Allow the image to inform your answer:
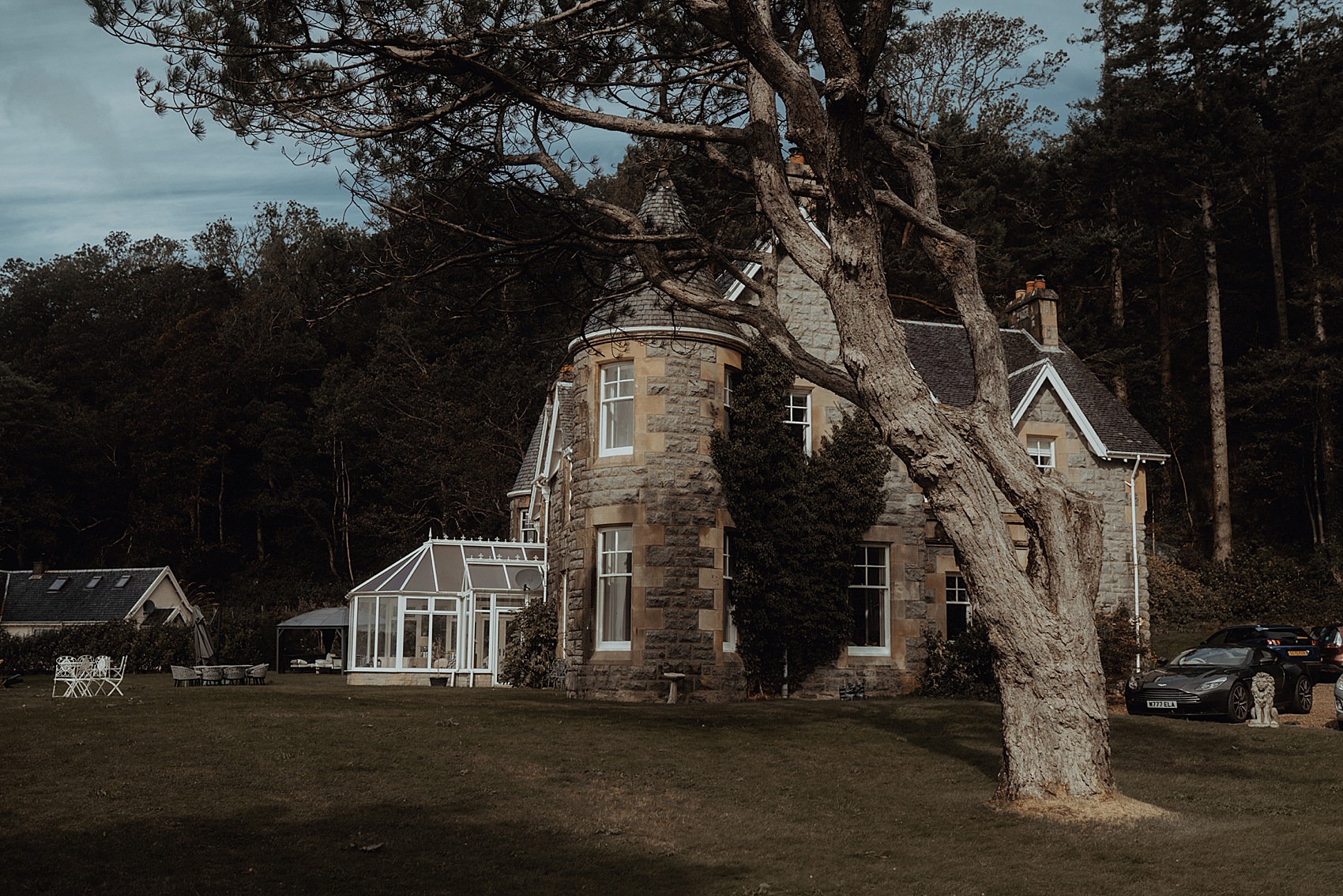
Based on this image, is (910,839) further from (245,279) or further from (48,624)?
(245,279)

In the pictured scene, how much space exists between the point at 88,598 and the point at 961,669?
110ft

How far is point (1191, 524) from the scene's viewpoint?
38031 millimetres

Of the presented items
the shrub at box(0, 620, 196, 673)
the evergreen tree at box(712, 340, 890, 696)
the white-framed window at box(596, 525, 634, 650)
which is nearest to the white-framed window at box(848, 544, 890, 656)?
the evergreen tree at box(712, 340, 890, 696)

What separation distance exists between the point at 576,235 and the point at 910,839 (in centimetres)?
718

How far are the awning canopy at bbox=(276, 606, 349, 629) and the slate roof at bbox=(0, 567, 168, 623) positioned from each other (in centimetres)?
617

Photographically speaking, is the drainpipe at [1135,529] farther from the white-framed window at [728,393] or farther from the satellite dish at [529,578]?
the satellite dish at [529,578]

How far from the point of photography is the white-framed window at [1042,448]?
77.2ft

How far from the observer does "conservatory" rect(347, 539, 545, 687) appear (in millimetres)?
26656

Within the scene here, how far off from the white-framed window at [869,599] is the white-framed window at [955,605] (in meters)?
1.61

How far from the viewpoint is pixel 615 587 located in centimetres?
1998

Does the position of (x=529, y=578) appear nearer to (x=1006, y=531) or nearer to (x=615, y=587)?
(x=615, y=587)

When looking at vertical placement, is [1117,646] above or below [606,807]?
above

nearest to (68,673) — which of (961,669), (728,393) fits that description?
(728,393)

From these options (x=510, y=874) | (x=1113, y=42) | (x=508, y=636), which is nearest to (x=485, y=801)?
(x=510, y=874)
